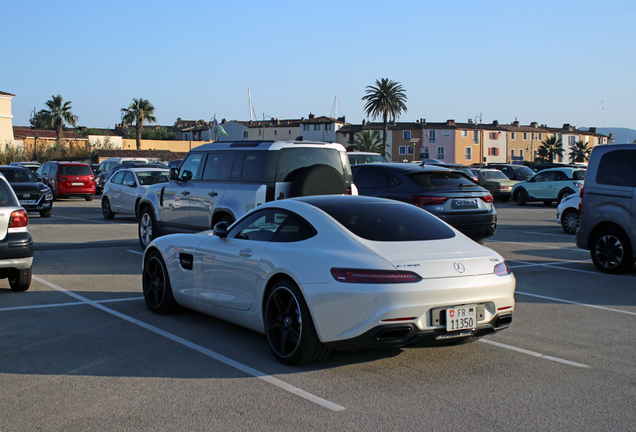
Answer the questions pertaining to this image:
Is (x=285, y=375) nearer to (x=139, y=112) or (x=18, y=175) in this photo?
(x=18, y=175)

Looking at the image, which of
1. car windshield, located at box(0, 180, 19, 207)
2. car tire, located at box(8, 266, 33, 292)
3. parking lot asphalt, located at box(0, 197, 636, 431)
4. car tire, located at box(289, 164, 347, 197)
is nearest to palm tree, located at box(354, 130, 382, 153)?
car tire, located at box(289, 164, 347, 197)

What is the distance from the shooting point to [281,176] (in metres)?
10.1

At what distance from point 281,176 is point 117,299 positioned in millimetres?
3272

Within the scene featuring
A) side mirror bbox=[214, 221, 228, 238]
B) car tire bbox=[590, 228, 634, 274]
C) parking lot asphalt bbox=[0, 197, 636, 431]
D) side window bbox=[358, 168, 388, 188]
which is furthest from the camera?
side window bbox=[358, 168, 388, 188]

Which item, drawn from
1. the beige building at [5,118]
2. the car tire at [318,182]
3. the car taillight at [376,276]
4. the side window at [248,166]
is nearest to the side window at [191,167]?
the side window at [248,166]

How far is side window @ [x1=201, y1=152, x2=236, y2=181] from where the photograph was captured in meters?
10.8

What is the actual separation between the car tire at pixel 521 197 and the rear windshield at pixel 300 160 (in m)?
19.7

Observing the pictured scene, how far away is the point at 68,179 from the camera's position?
28.4 meters

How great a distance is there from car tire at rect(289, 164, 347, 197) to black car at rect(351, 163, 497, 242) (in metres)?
1.75

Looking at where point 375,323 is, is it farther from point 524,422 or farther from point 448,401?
point 524,422

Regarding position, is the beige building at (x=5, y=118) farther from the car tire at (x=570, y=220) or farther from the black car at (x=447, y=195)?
the black car at (x=447, y=195)

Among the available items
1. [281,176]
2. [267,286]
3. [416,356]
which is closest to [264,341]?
[267,286]

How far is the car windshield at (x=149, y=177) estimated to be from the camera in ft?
65.4

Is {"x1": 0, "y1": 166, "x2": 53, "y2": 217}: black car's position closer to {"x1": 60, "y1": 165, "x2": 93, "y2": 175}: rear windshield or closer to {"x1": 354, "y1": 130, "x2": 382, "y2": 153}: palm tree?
{"x1": 60, "y1": 165, "x2": 93, "y2": 175}: rear windshield
